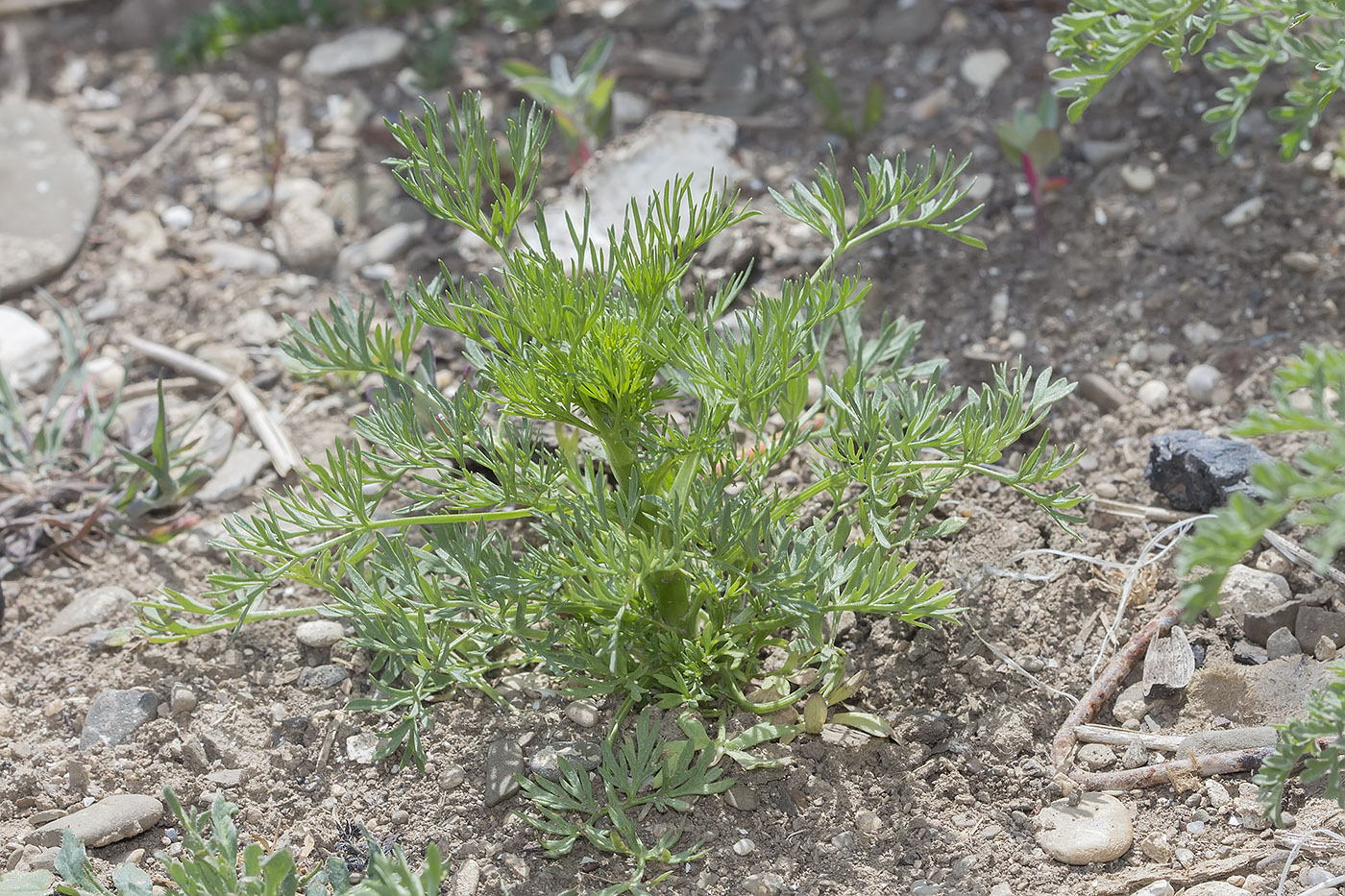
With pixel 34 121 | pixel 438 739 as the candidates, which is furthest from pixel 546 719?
pixel 34 121

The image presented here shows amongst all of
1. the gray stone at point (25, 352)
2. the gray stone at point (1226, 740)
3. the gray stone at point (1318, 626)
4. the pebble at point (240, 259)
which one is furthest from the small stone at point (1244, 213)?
the gray stone at point (25, 352)

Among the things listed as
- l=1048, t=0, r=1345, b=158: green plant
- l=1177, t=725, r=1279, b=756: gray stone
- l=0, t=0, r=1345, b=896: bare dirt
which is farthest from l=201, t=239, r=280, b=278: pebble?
l=1177, t=725, r=1279, b=756: gray stone

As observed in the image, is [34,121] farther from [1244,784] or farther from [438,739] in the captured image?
[1244,784]

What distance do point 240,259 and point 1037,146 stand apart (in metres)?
A: 2.30

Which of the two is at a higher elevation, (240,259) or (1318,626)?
(240,259)

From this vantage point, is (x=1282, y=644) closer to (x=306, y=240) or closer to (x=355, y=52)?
(x=306, y=240)

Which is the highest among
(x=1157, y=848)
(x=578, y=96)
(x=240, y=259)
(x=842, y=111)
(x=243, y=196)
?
(x=578, y=96)

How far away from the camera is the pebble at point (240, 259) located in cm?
370

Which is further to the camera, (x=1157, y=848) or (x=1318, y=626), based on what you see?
(x=1318, y=626)

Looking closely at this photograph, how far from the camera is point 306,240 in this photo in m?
3.69

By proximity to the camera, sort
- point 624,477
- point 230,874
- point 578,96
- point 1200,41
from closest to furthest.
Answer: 1. point 230,874
2. point 1200,41
3. point 624,477
4. point 578,96

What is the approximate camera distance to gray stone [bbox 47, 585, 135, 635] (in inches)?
106

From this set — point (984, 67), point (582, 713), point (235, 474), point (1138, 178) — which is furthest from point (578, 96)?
point (582, 713)

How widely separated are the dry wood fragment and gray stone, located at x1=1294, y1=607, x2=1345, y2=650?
223 cm
